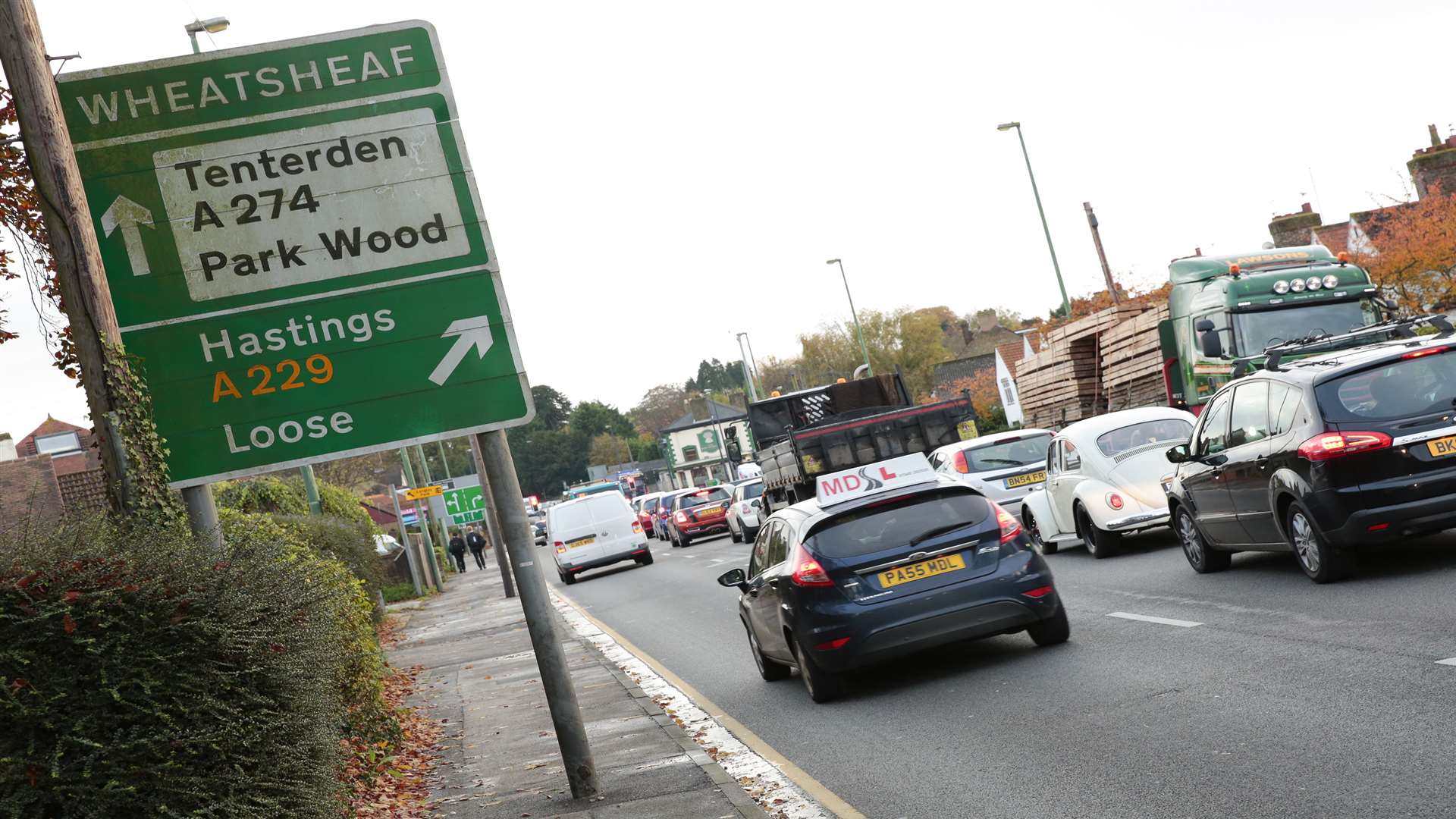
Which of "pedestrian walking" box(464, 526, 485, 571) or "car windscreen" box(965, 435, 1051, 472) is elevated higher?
"car windscreen" box(965, 435, 1051, 472)

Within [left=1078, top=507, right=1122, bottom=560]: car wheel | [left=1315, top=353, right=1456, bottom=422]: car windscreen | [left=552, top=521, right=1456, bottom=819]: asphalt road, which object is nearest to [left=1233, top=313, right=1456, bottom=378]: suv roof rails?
[left=1315, top=353, right=1456, bottom=422]: car windscreen

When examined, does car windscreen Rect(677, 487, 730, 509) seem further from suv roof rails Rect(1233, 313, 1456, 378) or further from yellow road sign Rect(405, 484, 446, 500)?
suv roof rails Rect(1233, 313, 1456, 378)

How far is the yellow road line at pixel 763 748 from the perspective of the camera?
720 centimetres

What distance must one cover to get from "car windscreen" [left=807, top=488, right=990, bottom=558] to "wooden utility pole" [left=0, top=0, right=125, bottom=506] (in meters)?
4.77

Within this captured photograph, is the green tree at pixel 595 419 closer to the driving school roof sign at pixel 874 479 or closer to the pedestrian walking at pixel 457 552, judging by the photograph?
the pedestrian walking at pixel 457 552

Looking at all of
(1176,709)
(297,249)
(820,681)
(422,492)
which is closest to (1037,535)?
(820,681)

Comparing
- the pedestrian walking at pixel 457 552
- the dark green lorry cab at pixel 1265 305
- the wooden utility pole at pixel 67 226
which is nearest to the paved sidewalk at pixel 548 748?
the wooden utility pole at pixel 67 226

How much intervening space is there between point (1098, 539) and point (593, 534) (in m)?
18.1

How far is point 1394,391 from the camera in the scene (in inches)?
411

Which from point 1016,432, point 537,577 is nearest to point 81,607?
point 537,577

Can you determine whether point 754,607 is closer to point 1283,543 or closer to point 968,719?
point 968,719

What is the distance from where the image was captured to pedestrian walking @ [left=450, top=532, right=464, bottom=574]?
55812 mm

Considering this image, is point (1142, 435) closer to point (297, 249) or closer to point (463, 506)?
point (297, 249)

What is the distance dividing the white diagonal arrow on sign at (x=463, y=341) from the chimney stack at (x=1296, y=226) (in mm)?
45034
